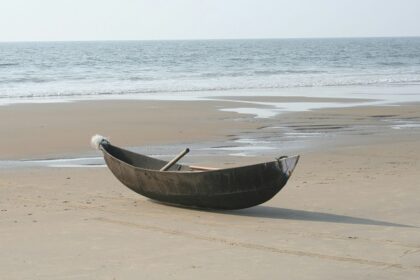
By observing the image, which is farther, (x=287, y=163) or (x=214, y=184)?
(x=214, y=184)

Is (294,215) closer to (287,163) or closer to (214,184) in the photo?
(287,163)

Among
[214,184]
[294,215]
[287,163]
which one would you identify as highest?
[287,163]

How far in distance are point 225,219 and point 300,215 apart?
0.88 metres

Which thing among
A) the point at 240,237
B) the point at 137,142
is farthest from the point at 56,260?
the point at 137,142

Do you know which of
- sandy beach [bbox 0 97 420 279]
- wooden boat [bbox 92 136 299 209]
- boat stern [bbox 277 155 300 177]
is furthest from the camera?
wooden boat [bbox 92 136 299 209]

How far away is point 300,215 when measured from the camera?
941cm

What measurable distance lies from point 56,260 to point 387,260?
9.27ft

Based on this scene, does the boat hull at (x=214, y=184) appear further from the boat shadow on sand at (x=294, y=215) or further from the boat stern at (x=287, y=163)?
the boat shadow on sand at (x=294, y=215)

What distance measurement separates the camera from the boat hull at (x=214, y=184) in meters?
9.07

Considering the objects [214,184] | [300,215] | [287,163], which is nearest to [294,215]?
[300,215]

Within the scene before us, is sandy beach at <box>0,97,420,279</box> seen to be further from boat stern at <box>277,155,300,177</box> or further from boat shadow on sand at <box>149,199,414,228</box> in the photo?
boat stern at <box>277,155,300,177</box>

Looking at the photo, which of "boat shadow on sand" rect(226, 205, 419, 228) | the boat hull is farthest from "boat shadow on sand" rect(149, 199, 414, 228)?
the boat hull

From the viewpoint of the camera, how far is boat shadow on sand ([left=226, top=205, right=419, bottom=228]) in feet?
29.4

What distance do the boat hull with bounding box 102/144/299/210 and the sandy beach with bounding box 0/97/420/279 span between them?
0.16 metres
